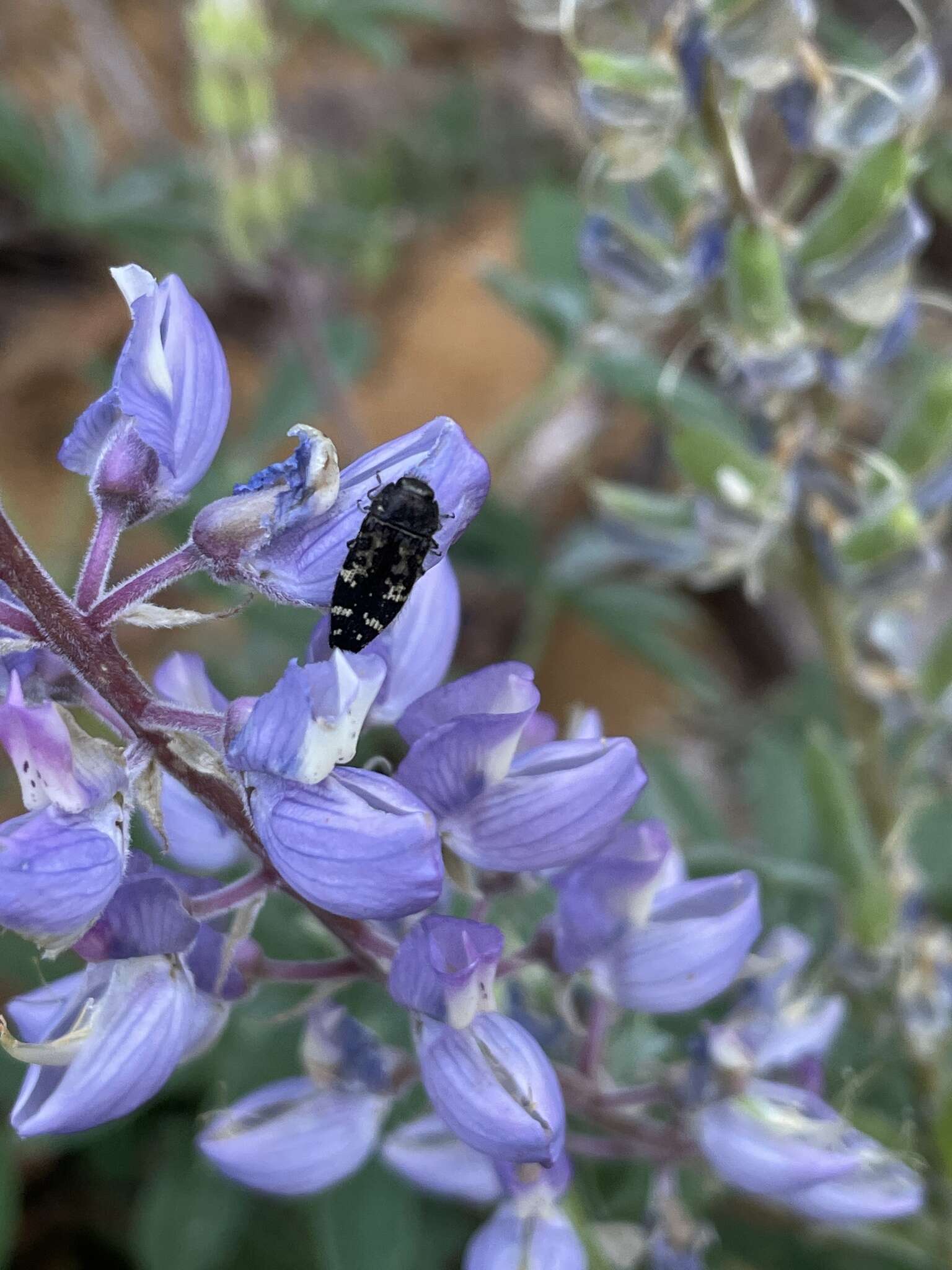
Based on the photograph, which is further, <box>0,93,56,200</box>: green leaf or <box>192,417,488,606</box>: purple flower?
<box>0,93,56,200</box>: green leaf

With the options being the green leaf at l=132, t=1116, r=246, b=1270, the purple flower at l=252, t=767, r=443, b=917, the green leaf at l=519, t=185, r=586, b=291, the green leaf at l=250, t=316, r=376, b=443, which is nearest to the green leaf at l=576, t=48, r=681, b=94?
the purple flower at l=252, t=767, r=443, b=917

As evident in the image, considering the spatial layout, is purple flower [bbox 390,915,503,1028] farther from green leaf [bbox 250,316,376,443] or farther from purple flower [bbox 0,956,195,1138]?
green leaf [bbox 250,316,376,443]

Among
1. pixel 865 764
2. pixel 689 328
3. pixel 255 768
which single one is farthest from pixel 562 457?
pixel 255 768

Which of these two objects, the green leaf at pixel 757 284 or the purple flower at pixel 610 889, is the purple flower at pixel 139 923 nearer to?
the purple flower at pixel 610 889

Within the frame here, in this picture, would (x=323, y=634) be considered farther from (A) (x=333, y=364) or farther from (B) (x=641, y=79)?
(A) (x=333, y=364)

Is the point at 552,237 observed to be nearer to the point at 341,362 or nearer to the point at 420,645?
the point at 341,362

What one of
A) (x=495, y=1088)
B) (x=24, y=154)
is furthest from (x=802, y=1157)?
(x=24, y=154)
